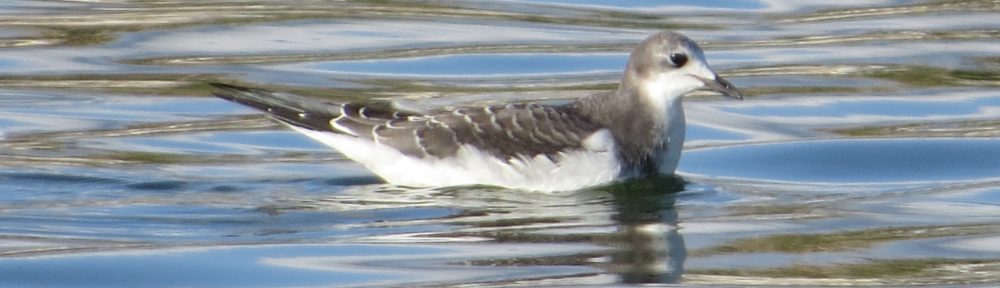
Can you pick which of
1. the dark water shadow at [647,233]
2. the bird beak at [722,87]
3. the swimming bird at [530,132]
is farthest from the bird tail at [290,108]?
the bird beak at [722,87]

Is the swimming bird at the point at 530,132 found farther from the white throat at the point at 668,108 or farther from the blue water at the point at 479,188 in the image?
the blue water at the point at 479,188

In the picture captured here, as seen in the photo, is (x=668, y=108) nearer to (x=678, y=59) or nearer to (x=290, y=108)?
→ (x=678, y=59)

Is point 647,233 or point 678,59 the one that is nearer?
point 647,233

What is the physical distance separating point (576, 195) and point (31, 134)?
369 cm

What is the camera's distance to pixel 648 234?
36.4 ft

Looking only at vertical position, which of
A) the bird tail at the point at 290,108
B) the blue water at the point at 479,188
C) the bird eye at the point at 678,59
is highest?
the bird eye at the point at 678,59

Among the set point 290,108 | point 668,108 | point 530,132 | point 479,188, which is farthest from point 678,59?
point 290,108

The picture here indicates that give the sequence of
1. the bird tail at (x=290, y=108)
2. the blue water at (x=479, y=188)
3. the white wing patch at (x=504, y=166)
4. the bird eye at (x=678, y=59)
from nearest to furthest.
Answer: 1. the blue water at (x=479, y=188)
2. the white wing patch at (x=504, y=166)
3. the bird tail at (x=290, y=108)
4. the bird eye at (x=678, y=59)

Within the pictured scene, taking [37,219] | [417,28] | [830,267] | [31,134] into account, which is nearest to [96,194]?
[37,219]

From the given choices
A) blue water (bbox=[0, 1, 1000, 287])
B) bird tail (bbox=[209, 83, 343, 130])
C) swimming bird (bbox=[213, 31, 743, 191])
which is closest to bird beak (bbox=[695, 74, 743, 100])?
swimming bird (bbox=[213, 31, 743, 191])

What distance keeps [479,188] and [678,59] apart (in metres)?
1.31

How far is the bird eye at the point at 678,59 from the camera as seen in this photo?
40.0 ft

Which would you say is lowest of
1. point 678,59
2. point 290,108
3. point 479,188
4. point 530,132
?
point 479,188

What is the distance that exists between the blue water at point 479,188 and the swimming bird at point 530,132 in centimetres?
13
